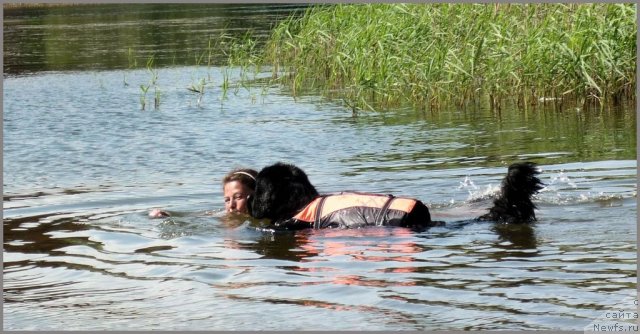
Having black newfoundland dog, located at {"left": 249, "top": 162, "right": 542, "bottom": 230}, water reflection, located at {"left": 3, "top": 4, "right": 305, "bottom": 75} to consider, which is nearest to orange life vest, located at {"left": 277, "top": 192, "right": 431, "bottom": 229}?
black newfoundland dog, located at {"left": 249, "top": 162, "right": 542, "bottom": 230}

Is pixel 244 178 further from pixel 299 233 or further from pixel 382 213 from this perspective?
pixel 382 213

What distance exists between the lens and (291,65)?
66.6 feet

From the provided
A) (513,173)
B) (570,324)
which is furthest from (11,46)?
(570,324)

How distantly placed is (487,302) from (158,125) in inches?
393

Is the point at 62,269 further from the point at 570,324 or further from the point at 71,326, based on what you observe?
the point at 570,324

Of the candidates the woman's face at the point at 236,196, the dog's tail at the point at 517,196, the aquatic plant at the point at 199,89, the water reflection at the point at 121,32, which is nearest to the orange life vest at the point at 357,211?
the dog's tail at the point at 517,196

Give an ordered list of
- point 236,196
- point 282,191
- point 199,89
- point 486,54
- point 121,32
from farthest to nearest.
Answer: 1. point 121,32
2. point 199,89
3. point 486,54
4. point 236,196
5. point 282,191

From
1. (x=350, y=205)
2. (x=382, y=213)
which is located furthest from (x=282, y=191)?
(x=382, y=213)

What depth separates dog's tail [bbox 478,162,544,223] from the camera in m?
7.69

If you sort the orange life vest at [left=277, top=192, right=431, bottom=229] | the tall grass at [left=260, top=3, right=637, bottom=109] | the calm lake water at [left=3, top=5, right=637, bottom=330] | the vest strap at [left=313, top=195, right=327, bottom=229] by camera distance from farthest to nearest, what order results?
the tall grass at [left=260, top=3, right=637, bottom=109] → the vest strap at [left=313, top=195, right=327, bottom=229] → the orange life vest at [left=277, top=192, right=431, bottom=229] → the calm lake water at [left=3, top=5, right=637, bottom=330]

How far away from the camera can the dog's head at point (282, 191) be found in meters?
8.61

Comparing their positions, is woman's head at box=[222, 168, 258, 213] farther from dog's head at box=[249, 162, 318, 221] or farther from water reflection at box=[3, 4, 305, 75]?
water reflection at box=[3, 4, 305, 75]

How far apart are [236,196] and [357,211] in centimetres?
132

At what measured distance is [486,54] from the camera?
48.2ft
